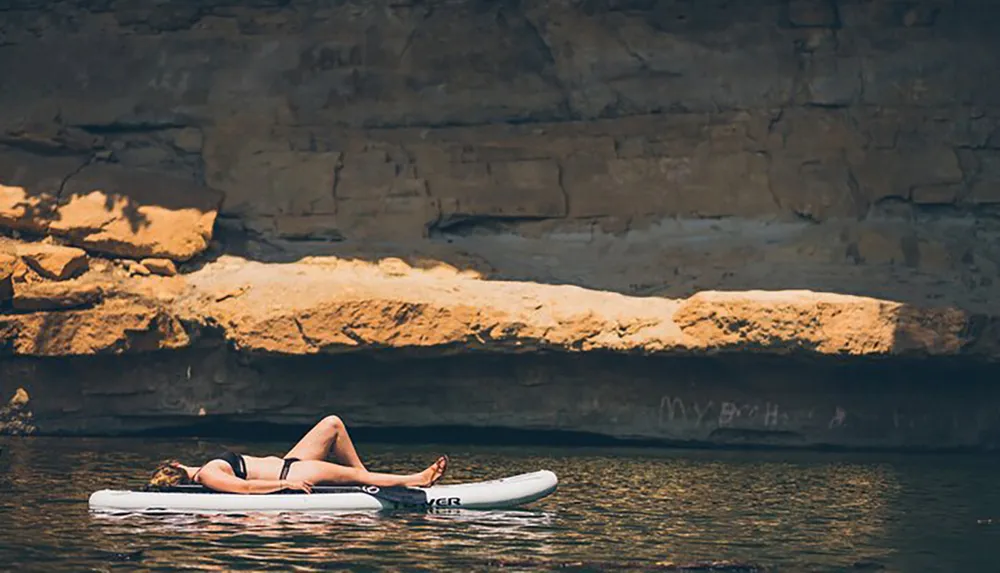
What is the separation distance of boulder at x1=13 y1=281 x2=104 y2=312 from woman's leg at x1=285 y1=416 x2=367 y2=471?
21.1 ft

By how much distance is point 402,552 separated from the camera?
10.3 m

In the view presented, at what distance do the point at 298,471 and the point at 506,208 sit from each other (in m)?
8.18

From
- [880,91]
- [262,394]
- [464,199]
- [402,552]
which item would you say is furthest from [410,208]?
[402,552]

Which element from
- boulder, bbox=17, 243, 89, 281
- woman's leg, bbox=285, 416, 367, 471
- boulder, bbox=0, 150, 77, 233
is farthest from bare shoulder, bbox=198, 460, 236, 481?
boulder, bbox=0, 150, 77, 233

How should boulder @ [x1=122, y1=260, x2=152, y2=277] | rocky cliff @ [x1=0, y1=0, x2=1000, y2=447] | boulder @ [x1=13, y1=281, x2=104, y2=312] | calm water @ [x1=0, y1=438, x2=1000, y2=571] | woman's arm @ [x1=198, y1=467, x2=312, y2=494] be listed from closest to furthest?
calm water @ [x1=0, y1=438, x2=1000, y2=571] < woman's arm @ [x1=198, y1=467, x2=312, y2=494] < rocky cliff @ [x1=0, y1=0, x2=1000, y2=447] < boulder @ [x1=13, y1=281, x2=104, y2=312] < boulder @ [x1=122, y1=260, x2=152, y2=277]

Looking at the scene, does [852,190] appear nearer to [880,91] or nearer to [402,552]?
[880,91]

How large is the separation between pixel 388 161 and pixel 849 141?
18.0 feet

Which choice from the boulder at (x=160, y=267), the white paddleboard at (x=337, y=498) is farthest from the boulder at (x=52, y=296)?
the white paddleboard at (x=337, y=498)

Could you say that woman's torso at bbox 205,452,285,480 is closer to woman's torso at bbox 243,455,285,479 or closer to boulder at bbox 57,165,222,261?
woman's torso at bbox 243,455,285,479

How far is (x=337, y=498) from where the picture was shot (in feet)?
39.5

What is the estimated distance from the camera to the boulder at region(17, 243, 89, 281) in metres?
18.3

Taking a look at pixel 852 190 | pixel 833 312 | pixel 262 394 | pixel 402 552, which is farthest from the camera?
pixel 852 190

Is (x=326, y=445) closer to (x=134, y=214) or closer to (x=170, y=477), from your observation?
(x=170, y=477)

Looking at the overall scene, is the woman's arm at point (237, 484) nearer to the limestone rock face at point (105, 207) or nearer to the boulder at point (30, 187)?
the limestone rock face at point (105, 207)
